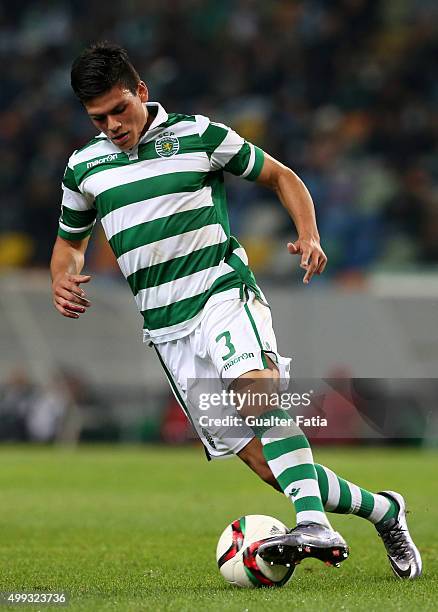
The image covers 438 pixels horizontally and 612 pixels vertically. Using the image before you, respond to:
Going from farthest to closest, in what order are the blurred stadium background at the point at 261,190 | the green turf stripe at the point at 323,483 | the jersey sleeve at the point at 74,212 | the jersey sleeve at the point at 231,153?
the blurred stadium background at the point at 261,190, the jersey sleeve at the point at 74,212, the jersey sleeve at the point at 231,153, the green turf stripe at the point at 323,483

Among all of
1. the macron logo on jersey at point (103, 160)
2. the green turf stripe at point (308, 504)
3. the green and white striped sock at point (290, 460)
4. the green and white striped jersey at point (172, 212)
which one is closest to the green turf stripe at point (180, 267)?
the green and white striped jersey at point (172, 212)

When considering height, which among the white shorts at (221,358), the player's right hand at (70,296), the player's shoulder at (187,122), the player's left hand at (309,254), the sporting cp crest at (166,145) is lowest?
the white shorts at (221,358)

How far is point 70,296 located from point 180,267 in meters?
0.50

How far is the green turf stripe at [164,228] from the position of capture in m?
4.90

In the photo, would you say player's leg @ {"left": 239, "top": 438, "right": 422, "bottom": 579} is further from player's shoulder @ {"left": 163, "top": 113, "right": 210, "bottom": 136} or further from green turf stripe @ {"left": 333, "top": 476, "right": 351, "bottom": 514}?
player's shoulder @ {"left": 163, "top": 113, "right": 210, "bottom": 136}

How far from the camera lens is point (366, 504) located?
5027mm

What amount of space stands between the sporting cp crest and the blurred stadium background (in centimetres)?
1101

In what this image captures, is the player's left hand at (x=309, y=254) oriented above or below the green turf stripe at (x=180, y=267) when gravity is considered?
A: above

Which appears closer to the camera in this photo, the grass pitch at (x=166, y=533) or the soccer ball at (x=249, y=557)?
the grass pitch at (x=166, y=533)

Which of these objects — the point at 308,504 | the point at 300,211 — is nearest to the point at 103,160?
the point at 300,211

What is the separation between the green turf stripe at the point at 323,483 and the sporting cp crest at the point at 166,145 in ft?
4.70

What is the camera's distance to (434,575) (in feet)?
16.6

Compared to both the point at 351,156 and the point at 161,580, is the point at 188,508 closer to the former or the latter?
the point at 161,580

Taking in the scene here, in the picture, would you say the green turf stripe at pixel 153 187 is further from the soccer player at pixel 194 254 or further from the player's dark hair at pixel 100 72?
the player's dark hair at pixel 100 72
